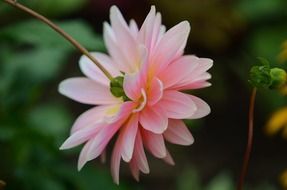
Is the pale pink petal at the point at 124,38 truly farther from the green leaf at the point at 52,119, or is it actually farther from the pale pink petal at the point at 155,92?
the green leaf at the point at 52,119

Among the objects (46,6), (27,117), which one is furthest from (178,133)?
(46,6)

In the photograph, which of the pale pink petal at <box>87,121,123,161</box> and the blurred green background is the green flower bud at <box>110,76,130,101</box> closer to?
the pale pink petal at <box>87,121,123,161</box>

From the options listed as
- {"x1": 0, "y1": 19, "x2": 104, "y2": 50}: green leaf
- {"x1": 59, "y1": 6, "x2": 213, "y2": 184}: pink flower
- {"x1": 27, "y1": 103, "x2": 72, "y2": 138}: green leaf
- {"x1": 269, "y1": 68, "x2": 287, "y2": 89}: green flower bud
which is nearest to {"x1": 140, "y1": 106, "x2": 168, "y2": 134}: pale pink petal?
{"x1": 59, "y1": 6, "x2": 213, "y2": 184}: pink flower

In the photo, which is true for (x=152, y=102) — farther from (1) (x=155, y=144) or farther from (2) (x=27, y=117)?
(2) (x=27, y=117)

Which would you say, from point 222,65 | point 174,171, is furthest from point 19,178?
point 222,65

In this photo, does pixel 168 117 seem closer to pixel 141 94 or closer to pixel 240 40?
pixel 141 94
